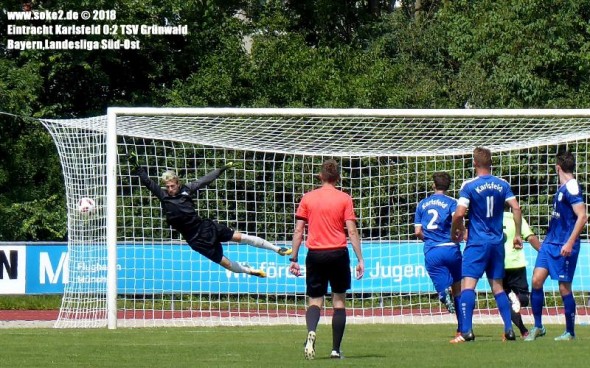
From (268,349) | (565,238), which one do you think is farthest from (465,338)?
(268,349)

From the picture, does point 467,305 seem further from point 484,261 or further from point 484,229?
point 484,229

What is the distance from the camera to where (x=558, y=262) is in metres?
12.5

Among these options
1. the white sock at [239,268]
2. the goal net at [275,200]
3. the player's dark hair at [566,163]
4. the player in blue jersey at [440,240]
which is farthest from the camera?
the goal net at [275,200]

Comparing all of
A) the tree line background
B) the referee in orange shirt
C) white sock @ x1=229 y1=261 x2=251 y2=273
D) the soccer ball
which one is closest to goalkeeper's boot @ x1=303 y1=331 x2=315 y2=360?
the referee in orange shirt

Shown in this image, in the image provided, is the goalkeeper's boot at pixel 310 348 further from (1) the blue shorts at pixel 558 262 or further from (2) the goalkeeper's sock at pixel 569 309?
(2) the goalkeeper's sock at pixel 569 309

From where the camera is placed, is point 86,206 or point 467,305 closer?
point 467,305

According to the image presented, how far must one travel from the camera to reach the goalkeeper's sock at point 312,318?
1095 centimetres

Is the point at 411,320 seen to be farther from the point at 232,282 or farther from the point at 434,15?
the point at 434,15

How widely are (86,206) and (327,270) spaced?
7494 millimetres

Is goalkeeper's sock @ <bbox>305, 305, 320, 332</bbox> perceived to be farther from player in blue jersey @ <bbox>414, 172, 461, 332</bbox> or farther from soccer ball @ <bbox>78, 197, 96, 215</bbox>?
soccer ball @ <bbox>78, 197, 96, 215</bbox>

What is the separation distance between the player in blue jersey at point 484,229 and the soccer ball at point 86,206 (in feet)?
23.4

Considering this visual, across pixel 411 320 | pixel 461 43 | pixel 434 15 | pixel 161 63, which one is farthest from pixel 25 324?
pixel 434 15

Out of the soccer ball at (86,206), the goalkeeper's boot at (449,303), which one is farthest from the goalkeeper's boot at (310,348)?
the soccer ball at (86,206)

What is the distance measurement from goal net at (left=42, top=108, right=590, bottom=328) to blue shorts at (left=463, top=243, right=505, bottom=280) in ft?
19.4
